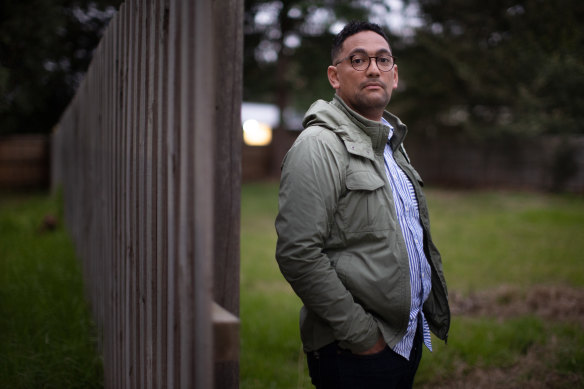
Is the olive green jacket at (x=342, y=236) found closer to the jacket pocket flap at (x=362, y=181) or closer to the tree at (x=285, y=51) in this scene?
the jacket pocket flap at (x=362, y=181)

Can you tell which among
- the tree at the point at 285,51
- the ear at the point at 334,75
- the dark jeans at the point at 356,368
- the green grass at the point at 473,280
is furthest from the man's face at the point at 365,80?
the tree at the point at 285,51

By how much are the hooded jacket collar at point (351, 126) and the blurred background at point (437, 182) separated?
44cm

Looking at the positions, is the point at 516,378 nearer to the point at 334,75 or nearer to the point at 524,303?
the point at 524,303

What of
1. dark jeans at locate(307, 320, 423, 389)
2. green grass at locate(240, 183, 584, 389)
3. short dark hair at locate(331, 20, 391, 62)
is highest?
short dark hair at locate(331, 20, 391, 62)

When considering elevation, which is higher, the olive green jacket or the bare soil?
the olive green jacket

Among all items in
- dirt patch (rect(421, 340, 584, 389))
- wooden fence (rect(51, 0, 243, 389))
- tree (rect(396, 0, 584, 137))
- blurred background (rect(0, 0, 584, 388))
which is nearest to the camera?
wooden fence (rect(51, 0, 243, 389))

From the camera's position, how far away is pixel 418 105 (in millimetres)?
19141

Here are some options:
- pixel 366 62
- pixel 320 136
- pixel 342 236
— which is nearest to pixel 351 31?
pixel 366 62

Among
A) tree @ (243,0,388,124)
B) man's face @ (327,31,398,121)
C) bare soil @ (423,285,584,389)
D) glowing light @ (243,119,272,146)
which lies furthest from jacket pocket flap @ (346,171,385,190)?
glowing light @ (243,119,272,146)

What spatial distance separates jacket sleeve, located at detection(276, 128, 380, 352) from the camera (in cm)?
185

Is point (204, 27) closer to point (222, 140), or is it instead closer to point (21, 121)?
point (222, 140)

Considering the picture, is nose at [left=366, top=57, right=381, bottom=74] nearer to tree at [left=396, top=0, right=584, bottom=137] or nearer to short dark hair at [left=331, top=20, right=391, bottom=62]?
short dark hair at [left=331, top=20, right=391, bottom=62]

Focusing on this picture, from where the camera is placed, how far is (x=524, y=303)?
5613 mm

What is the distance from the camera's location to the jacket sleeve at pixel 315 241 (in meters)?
1.85
